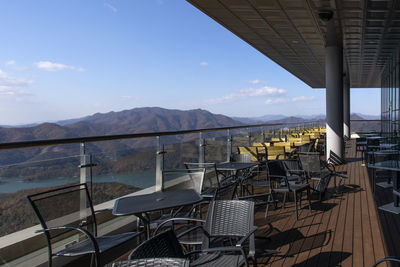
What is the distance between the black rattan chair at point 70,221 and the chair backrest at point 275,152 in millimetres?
4648

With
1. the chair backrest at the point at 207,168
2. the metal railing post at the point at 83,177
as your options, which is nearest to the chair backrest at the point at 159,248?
the metal railing post at the point at 83,177

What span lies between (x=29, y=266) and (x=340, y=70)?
8.54 m

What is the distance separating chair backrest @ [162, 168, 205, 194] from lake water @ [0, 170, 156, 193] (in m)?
0.39

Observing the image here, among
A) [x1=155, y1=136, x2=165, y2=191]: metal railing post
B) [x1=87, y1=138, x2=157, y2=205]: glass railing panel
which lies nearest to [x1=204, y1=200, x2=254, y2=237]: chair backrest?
[x1=87, y1=138, x2=157, y2=205]: glass railing panel

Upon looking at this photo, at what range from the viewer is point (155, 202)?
258 centimetres

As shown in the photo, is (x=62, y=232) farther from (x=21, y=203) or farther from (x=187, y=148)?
(x=187, y=148)

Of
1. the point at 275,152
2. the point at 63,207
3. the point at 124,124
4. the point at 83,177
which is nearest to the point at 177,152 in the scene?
the point at 83,177

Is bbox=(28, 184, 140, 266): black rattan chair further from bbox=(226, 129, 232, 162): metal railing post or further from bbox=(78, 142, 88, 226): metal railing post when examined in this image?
bbox=(226, 129, 232, 162): metal railing post

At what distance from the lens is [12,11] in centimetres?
4034

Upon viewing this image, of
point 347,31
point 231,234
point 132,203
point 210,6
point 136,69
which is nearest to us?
point 231,234

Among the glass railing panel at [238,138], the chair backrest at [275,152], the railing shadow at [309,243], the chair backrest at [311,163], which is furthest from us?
the glass railing panel at [238,138]

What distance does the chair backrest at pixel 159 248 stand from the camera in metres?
1.41

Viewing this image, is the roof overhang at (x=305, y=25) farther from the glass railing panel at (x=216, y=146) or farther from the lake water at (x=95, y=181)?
the lake water at (x=95, y=181)

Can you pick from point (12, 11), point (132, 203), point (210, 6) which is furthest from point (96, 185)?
point (12, 11)
